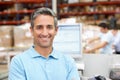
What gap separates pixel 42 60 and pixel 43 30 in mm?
185

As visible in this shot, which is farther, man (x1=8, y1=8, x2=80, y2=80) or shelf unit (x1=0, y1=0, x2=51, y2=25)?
shelf unit (x1=0, y1=0, x2=51, y2=25)

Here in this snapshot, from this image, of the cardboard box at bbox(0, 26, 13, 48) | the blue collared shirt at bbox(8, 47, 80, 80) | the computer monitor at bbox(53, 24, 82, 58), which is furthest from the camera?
the cardboard box at bbox(0, 26, 13, 48)

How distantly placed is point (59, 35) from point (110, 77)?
0.69 meters

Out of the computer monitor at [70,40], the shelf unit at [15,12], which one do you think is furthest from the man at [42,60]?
the shelf unit at [15,12]

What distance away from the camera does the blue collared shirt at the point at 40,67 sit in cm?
189

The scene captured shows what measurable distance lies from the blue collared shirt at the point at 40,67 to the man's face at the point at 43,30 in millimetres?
84

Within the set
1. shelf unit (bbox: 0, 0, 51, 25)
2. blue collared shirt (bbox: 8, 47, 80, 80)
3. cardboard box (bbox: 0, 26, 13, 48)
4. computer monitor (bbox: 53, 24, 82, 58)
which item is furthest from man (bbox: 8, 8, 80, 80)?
shelf unit (bbox: 0, 0, 51, 25)

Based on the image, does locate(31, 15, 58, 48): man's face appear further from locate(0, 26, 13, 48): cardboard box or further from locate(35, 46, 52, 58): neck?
locate(0, 26, 13, 48): cardboard box

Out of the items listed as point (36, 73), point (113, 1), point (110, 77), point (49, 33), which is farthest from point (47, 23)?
point (113, 1)

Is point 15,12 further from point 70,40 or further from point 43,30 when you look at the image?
point 43,30

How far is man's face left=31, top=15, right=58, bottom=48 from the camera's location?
1.91 m

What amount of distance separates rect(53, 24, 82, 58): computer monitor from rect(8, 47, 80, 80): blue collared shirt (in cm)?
116

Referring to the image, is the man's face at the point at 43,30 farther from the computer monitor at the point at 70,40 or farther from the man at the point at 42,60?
the computer monitor at the point at 70,40

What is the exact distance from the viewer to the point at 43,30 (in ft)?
6.26
